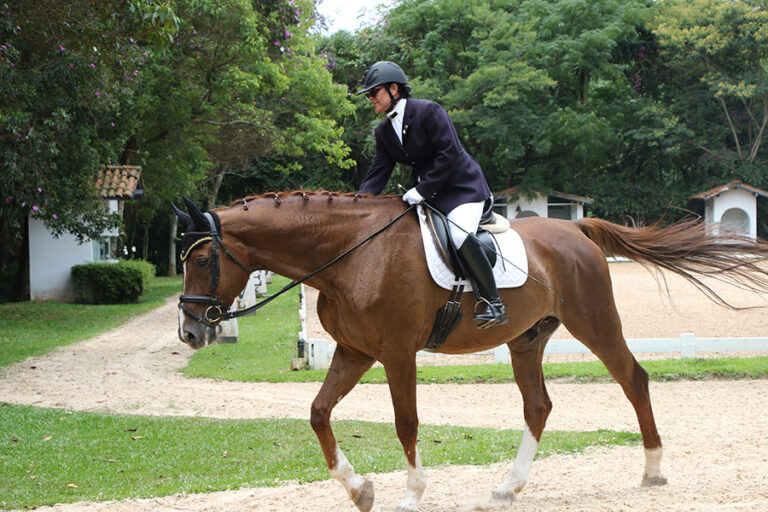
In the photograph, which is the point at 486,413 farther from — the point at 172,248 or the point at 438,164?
the point at 172,248

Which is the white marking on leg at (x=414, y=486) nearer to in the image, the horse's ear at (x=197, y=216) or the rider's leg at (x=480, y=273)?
the rider's leg at (x=480, y=273)

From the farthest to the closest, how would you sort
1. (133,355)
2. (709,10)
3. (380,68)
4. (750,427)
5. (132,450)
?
(709,10), (133,355), (750,427), (132,450), (380,68)

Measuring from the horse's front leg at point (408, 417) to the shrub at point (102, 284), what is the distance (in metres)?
20.6

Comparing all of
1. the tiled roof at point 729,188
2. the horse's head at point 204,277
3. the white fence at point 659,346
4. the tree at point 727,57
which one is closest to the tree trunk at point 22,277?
the white fence at point 659,346

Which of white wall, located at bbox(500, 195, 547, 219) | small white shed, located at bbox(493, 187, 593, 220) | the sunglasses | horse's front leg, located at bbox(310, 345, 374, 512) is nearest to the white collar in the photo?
the sunglasses

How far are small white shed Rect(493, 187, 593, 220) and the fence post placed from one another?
28.1 meters

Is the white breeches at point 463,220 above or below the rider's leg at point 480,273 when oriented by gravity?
above

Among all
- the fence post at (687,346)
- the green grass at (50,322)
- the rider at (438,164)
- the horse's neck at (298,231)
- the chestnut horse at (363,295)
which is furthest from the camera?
the green grass at (50,322)

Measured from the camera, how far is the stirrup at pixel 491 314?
4680 mm

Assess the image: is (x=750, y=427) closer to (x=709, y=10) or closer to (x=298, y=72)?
(x=298, y=72)

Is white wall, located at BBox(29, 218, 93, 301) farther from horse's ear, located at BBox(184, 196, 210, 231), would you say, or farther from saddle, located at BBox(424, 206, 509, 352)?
saddle, located at BBox(424, 206, 509, 352)

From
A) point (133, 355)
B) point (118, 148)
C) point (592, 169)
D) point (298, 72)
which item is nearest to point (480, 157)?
point (592, 169)

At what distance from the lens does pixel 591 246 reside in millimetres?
5633

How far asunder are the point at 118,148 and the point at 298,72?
21.4 ft
